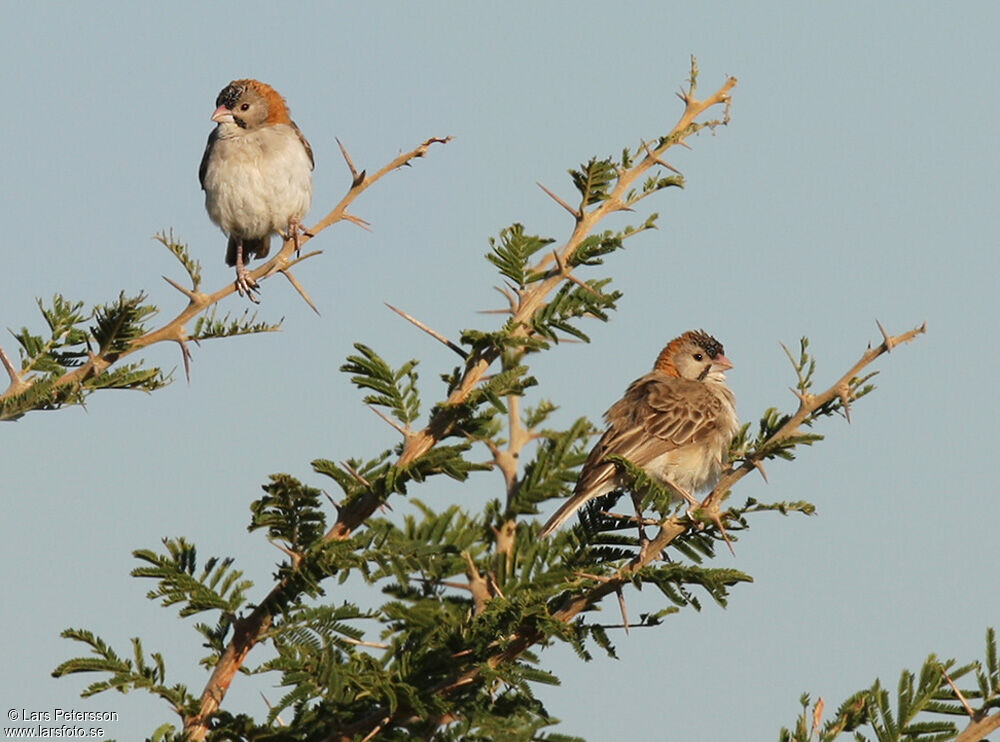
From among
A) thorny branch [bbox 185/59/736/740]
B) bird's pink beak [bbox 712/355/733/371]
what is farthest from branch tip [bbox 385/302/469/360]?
bird's pink beak [bbox 712/355/733/371]

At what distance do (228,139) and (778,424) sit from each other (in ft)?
23.1

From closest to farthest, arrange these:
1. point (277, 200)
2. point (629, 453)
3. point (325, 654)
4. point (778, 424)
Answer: point (325, 654) < point (778, 424) < point (629, 453) < point (277, 200)

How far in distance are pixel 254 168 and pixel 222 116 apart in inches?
23.5

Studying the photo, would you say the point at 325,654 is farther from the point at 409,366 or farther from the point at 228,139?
the point at 228,139

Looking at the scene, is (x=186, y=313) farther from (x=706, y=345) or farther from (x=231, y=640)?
(x=706, y=345)

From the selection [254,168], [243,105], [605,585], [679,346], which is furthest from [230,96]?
[605,585]

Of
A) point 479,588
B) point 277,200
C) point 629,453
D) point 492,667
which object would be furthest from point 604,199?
point 277,200

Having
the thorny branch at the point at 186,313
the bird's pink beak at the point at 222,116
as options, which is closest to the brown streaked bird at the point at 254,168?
the bird's pink beak at the point at 222,116

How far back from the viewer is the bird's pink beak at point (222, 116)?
33.9ft

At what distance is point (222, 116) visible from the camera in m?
10.3

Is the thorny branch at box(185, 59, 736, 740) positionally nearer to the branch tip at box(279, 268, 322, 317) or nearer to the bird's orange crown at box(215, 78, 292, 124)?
the branch tip at box(279, 268, 322, 317)

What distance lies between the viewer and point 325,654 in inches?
159

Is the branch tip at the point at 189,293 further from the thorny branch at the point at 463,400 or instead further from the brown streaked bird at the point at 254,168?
the brown streaked bird at the point at 254,168

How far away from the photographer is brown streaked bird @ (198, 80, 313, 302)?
10.1 meters
